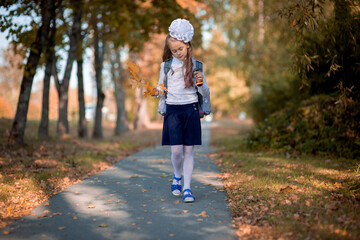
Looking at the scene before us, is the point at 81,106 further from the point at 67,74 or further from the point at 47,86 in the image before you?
the point at 47,86

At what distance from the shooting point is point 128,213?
Answer: 169 inches

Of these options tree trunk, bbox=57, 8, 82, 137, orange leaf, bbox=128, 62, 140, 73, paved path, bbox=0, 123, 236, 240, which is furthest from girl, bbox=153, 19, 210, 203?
tree trunk, bbox=57, 8, 82, 137

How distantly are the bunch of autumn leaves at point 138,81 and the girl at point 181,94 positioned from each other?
0.16 feet

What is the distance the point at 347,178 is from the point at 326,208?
1.72 m

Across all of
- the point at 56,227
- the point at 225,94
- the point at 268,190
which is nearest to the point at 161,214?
the point at 56,227

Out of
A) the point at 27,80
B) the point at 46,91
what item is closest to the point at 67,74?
the point at 46,91

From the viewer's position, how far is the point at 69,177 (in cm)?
658

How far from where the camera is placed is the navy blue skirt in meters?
4.94

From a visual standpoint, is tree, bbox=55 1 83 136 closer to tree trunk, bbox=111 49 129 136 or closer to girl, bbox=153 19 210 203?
tree trunk, bbox=111 49 129 136

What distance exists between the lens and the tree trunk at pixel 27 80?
9.26 meters

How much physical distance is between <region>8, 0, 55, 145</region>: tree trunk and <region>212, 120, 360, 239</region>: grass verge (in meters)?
5.38

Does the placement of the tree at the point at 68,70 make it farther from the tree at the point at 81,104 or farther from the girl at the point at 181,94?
the girl at the point at 181,94

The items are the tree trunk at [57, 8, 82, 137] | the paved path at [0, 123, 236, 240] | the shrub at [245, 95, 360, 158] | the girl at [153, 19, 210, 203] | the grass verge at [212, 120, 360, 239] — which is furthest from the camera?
the tree trunk at [57, 8, 82, 137]

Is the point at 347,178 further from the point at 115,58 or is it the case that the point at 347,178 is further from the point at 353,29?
the point at 115,58
